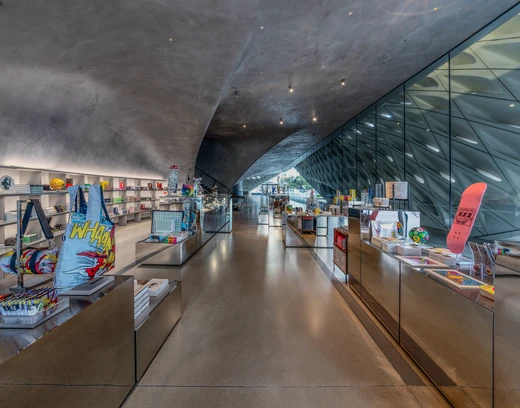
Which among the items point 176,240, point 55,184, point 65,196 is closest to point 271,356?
point 176,240

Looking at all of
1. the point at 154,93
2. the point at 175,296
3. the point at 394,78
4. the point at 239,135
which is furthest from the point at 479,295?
the point at 239,135

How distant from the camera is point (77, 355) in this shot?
1.34 m

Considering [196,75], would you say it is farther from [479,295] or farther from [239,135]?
[239,135]

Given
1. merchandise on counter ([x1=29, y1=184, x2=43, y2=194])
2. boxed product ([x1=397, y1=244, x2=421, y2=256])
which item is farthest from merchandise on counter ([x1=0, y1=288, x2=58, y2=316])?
merchandise on counter ([x1=29, y1=184, x2=43, y2=194])

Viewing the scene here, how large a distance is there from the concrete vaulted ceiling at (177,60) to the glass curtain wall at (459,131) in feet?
2.10

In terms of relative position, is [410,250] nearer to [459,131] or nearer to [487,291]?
[487,291]

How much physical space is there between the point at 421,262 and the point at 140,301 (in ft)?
8.23

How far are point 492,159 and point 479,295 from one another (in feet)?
29.9

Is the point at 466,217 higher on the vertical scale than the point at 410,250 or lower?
higher

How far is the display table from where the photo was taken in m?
1.02

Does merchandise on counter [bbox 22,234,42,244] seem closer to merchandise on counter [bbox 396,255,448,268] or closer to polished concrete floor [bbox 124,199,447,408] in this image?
polished concrete floor [bbox 124,199,447,408]

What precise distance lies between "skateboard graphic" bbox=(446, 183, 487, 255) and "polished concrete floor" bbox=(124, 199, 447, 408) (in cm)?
114

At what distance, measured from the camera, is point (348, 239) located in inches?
172

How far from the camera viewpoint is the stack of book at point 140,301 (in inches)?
85.7
